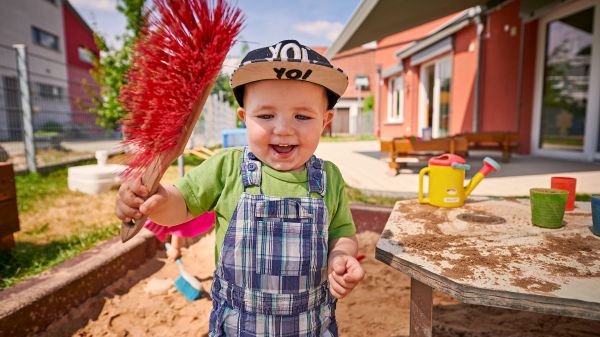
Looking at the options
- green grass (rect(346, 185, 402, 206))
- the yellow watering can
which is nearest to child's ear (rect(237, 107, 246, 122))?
the yellow watering can

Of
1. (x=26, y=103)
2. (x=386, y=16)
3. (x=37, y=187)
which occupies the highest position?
(x=386, y=16)

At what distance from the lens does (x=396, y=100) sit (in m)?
15.0

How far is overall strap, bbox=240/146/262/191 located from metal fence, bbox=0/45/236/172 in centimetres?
367

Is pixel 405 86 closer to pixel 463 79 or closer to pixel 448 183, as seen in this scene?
pixel 463 79

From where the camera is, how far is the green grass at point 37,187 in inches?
162

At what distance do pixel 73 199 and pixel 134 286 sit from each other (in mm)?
2648

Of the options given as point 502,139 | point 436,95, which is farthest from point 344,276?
point 436,95

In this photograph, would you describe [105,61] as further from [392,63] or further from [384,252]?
[392,63]

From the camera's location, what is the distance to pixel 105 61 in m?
7.29

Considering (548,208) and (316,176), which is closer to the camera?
(316,176)

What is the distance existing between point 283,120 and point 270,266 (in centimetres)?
47

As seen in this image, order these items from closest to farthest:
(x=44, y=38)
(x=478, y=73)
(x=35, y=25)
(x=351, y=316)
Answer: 1. (x=351, y=316)
2. (x=478, y=73)
3. (x=35, y=25)
4. (x=44, y=38)

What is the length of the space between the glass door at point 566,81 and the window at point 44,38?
73.0 ft

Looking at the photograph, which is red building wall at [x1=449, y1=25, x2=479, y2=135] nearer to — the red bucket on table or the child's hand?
the red bucket on table
